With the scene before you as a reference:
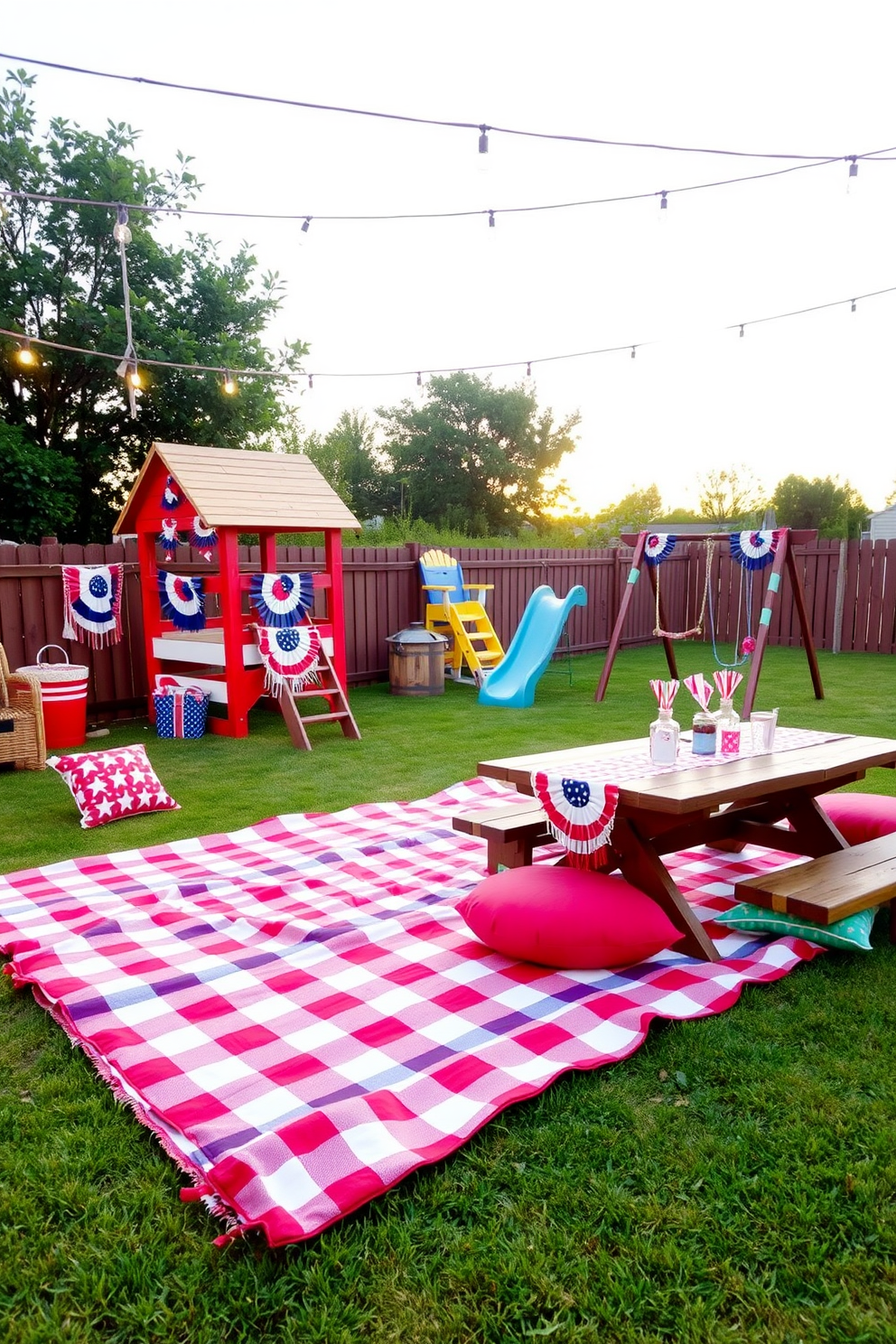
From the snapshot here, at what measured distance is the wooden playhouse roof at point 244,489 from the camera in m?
6.52

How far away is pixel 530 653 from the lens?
27.9 feet

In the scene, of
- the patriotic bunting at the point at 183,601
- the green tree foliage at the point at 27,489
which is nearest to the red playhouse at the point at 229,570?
the patriotic bunting at the point at 183,601

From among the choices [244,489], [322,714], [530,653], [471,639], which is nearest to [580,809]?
[322,714]

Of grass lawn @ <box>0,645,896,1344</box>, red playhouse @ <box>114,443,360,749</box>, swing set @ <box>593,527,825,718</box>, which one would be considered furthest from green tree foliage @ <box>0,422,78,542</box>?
grass lawn @ <box>0,645,896,1344</box>

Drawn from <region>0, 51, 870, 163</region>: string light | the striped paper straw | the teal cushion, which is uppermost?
<region>0, 51, 870, 163</region>: string light

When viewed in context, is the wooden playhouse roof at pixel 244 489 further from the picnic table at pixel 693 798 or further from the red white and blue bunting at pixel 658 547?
the picnic table at pixel 693 798

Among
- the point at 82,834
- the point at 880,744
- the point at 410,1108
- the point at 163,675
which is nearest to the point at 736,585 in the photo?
the point at 163,675

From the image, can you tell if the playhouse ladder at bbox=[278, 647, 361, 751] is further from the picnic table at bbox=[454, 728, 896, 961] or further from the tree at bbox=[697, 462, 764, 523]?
the tree at bbox=[697, 462, 764, 523]

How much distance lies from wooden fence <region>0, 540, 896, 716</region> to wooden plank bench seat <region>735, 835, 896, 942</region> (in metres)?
5.60

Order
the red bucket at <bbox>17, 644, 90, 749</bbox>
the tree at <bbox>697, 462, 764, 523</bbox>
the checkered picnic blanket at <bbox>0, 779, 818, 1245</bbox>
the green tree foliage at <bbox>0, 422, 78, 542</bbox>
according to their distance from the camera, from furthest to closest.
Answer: the tree at <bbox>697, 462, 764, 523</bbox> < the green tree foliage at <bbox>0, 422, 78, 542</bbox> < the red bucket at <bbox>17, 644, 90, 749</bbox> < the checkered picnic blanket at <bbox>0, 779, 818, 1245</bbox>

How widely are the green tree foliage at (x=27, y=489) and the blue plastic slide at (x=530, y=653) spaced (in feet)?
24.1

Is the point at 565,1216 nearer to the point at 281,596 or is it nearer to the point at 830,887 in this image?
the point at 830,887

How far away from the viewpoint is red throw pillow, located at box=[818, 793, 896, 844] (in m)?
3.71

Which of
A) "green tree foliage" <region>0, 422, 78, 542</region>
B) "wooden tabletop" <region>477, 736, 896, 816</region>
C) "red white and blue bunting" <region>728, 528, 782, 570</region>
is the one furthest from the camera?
"green tree foliage" <region>0, 422, 78, 542</region>
